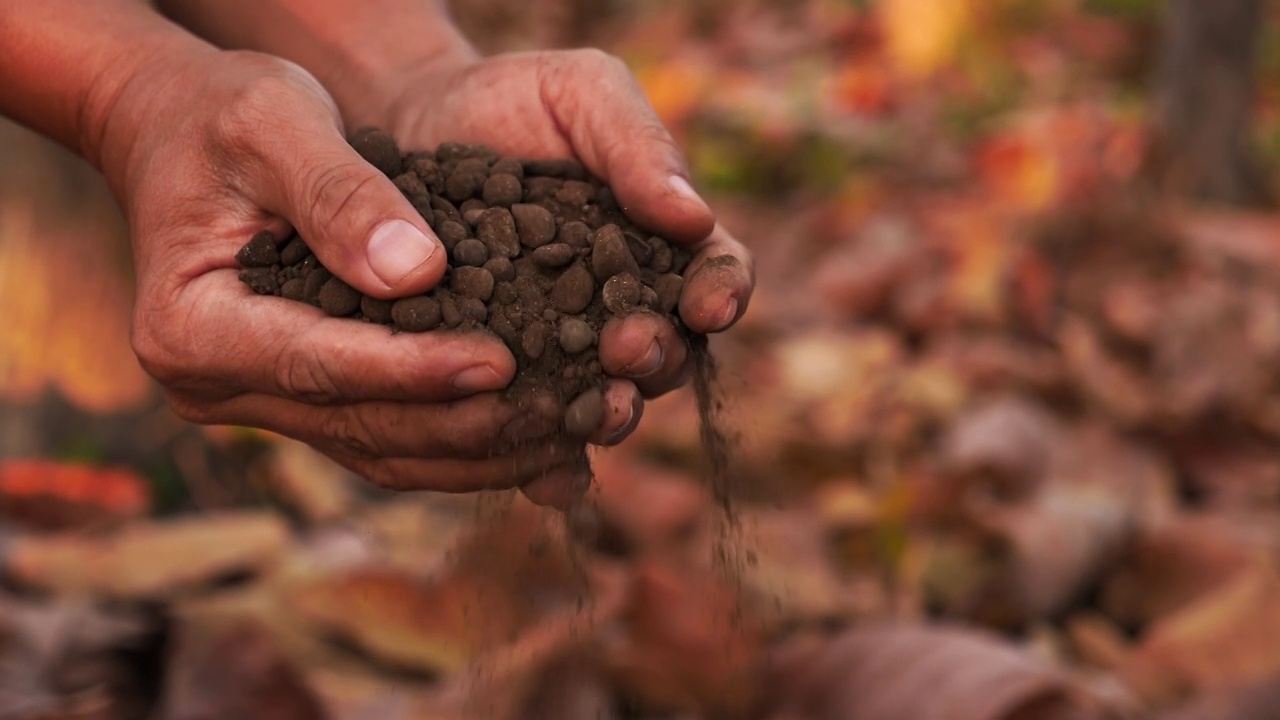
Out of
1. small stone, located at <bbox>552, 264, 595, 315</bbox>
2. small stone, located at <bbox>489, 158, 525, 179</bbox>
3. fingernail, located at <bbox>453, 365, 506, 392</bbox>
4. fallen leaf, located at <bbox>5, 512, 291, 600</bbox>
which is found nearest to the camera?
fingernail, located at <bbox>453, 365, 506, 392</bbox>

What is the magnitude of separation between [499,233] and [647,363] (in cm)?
20

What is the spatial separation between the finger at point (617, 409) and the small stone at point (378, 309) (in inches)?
7.4

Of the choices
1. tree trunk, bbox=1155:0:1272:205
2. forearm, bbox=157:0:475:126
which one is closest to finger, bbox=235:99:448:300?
forearm, bbox=157:0:475:126

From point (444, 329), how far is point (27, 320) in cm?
156

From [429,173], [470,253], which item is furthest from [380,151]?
[470,253]

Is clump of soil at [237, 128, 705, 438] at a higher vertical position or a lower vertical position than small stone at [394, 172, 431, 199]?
lower

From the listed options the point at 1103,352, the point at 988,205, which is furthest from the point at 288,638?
the point at 988,205

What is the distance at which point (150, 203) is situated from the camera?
3.81 feet

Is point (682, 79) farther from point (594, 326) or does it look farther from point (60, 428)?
point (594, 326)

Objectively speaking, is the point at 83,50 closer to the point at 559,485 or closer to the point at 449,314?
the point at 449,314

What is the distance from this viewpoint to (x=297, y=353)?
1058 mm

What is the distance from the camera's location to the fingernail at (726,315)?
1.10 meters

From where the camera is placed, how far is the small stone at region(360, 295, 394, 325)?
3.54 feet

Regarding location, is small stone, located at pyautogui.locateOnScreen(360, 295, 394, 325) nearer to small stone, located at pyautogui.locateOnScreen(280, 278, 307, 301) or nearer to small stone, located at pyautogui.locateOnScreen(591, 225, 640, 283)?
small stone, located at pyautogui.locateOnScreen(280, 278, 307, 301)
